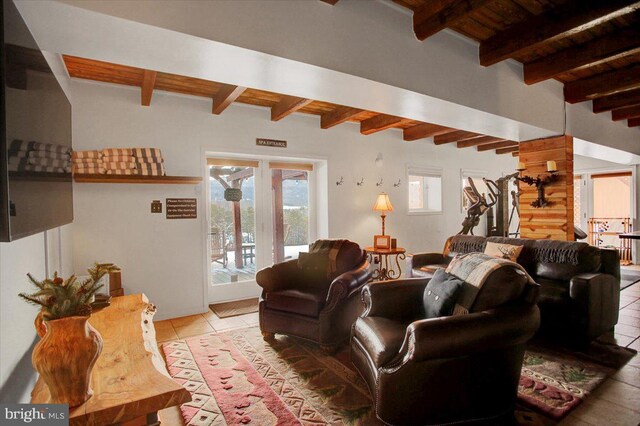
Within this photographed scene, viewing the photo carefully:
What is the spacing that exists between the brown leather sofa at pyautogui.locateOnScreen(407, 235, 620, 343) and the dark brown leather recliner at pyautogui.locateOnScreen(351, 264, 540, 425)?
1268mm

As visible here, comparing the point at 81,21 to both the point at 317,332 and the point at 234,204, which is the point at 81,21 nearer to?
the point at 317,332

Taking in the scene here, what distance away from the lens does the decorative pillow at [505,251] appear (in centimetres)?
340

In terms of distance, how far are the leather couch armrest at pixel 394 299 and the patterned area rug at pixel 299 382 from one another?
1.75 ft

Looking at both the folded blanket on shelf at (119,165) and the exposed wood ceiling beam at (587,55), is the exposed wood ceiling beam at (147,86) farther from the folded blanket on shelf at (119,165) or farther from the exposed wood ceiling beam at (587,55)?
the exposed wood ceiling beam at (587,55)

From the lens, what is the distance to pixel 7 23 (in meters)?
1.00

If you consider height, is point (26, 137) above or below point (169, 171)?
below

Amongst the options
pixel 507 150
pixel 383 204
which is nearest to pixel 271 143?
pixel 383 204

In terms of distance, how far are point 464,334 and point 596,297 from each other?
1.99 m

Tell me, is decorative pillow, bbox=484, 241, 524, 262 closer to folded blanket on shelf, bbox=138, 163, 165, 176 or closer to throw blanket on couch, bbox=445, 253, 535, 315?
throw blanket on couch, bbox=445, 253, 535, 315

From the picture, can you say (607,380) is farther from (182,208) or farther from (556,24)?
(182,208)

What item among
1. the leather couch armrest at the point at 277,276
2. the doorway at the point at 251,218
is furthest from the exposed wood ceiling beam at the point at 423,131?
the leather couch armrest at the point at 277,276

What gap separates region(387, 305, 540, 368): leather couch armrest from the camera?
171 cm

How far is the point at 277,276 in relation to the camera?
3.24 m

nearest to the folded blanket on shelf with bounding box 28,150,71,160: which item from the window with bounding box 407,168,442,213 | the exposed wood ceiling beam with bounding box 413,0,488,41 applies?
the exposed wood ceiling beam with bounding box 413,0,488,41
